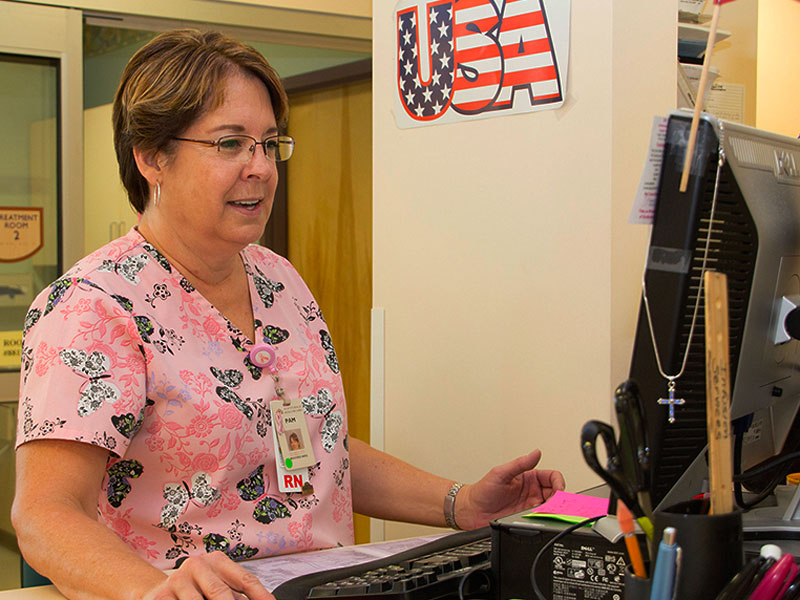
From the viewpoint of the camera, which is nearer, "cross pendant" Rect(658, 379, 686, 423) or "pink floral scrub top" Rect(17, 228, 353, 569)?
"cross pendant" Rect(658, 379, 686, 423)

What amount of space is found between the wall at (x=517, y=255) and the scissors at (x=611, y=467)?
93 centimetres

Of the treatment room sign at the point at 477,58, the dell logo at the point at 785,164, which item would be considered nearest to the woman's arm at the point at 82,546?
the dell logo at the point at 785,164

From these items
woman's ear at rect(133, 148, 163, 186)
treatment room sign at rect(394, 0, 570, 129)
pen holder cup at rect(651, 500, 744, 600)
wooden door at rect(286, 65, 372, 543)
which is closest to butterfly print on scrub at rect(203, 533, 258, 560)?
woman's ear at rect(133, 148, 163, 186)

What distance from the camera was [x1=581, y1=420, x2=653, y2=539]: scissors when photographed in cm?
63

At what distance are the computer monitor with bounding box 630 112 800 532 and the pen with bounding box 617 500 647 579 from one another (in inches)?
8.3

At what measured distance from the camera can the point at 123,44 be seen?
120 inches

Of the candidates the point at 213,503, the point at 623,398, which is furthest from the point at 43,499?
the point at 623,398

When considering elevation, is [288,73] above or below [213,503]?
above

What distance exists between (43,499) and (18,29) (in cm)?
201

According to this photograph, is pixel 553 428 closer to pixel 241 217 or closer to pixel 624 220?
pixel 624 220

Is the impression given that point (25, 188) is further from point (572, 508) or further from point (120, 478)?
point (572, 508)

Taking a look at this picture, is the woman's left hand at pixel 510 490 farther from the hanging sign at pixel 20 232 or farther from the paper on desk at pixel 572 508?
the hanging sign at pixel 20 232

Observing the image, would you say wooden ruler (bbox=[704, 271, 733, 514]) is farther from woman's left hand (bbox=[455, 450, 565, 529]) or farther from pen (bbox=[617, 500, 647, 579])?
woman's left hand (bbox=[455, 450, 565, 529])

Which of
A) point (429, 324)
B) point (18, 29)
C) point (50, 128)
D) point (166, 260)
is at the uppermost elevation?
A: point (18, 29)
